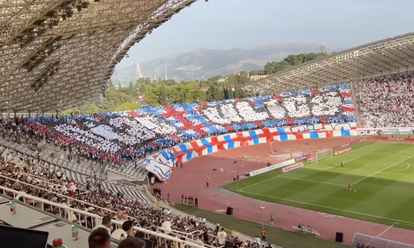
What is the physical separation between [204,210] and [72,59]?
21908 mm

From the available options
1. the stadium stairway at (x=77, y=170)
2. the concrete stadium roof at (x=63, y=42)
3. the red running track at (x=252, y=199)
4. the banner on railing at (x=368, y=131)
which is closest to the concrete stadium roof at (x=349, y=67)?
the banner on railing at (x=368, y=131)

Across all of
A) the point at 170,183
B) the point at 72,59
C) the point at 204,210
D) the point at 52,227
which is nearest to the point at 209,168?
the point at 170,183

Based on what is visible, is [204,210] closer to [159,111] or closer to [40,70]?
[40,70]

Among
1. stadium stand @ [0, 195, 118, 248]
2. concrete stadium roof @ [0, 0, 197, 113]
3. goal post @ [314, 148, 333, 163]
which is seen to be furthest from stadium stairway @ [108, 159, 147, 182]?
stadium stand @ [0, 195, 118, 248]

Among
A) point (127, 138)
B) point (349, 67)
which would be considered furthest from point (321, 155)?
point (127, 138)

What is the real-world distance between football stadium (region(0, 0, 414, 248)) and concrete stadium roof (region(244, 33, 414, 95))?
0.28 m

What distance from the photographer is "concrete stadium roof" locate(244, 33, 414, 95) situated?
58.4 metres

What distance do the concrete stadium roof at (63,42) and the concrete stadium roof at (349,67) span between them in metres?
32.6

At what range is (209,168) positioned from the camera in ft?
157

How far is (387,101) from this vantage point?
71125mm

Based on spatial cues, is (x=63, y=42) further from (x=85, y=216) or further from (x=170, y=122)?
(x=170, y=122)

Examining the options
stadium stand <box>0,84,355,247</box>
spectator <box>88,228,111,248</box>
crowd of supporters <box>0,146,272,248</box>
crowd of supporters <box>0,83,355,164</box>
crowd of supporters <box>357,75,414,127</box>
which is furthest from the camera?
crowd of supporters <box>357,75,414,127</box>

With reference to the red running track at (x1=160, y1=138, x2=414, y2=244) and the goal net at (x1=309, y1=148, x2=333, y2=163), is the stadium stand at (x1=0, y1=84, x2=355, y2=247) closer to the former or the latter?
the red running track at (x1=160, y1=138, x2=414, y2=244)

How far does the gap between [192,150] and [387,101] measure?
3809 centimetres
